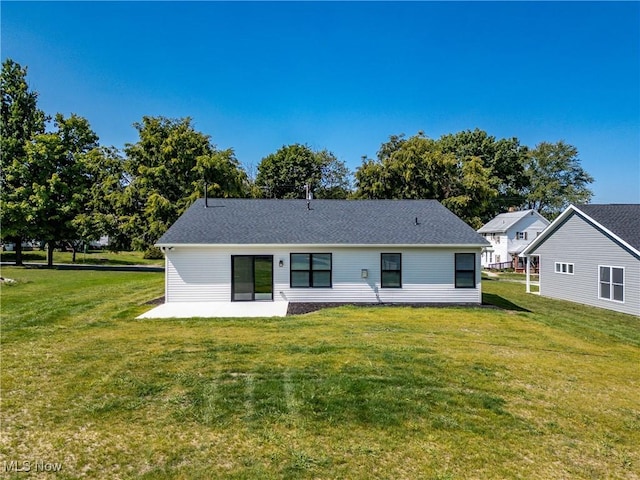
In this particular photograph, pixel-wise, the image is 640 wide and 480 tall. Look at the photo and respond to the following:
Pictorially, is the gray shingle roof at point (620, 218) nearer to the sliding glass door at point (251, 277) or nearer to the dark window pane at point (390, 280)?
the dark window pane at point (390, 280)

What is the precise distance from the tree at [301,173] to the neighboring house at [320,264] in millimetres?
26993

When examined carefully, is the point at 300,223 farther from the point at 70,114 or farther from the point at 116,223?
the point at 70,114

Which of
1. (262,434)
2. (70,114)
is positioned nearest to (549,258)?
(262,434)

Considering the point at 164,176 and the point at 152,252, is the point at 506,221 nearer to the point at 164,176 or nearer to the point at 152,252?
the point at 164,176

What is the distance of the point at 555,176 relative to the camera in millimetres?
53906

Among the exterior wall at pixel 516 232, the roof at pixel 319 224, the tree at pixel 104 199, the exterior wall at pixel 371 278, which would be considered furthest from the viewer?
the exterior wall at pixel 516 232

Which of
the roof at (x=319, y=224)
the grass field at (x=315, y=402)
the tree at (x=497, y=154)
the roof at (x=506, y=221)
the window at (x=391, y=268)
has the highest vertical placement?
the tree at (x=497, y=154)

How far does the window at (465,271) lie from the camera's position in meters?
14.0

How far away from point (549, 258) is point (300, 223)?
14.0m

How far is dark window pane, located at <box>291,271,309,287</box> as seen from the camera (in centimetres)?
1384

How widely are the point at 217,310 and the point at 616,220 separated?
17574mm

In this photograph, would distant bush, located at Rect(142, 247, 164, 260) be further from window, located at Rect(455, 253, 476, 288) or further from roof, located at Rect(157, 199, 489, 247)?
window, located at Rect(455, 253, 476, 288)

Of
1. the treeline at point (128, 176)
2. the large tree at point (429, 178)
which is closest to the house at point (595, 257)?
the large tree at point (429, 178)

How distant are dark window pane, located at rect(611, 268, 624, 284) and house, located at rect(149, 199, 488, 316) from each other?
7141 mm
